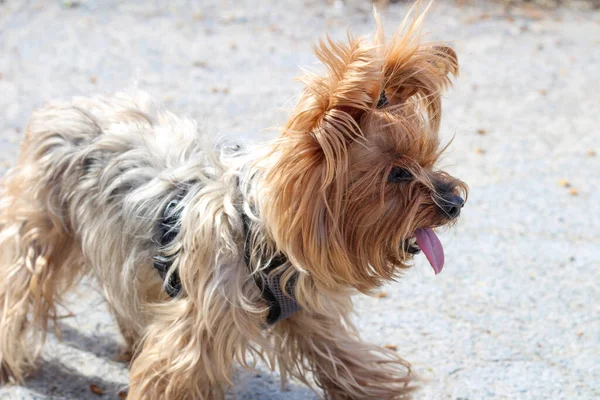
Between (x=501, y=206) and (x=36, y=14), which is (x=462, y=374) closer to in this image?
(x=501, y=206)

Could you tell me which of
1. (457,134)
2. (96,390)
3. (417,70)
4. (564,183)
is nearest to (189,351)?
(96,390)

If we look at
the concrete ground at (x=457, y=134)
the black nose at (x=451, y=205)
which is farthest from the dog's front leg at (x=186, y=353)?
the black nose at (x=451, y=205)

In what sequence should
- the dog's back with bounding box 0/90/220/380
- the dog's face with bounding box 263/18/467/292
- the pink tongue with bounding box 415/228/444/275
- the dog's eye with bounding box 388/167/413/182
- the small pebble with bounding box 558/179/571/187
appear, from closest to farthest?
the dog's face with bounding box 263/18/467/292
the dog's eye with bounding box 388/167/413/182
the pink tongue with bounding box 415/228/444/275
the dog's back with bounding box 0/90/220/380
the small pebble with bounding box 558/179/571/187

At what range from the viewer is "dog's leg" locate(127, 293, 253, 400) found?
3.40 metres

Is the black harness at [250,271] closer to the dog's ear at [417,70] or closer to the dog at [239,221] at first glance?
the dog at [239,221]

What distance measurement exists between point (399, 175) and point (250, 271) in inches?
31.3

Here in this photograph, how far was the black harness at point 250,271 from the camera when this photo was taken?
132 inches

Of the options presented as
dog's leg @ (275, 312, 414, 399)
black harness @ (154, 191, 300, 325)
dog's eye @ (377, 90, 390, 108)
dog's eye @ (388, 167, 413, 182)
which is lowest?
dog's leg @ (275, 312, 414, 399)

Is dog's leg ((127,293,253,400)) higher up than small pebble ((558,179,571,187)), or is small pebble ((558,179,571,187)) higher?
dog's leg ((127,293,253,400))

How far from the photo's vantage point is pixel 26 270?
415cm

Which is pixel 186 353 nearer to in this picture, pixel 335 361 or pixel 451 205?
pixel 335 361

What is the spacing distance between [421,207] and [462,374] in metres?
1.60

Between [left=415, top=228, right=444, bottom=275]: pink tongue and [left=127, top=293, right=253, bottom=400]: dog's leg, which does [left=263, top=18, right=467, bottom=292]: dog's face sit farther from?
[left=127, top=293, right=253, bottom=400]: dog's leg

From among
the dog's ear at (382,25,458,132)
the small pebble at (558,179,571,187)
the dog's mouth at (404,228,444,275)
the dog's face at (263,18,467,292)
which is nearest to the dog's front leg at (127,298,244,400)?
the dog's face at (263,18,467,292)
